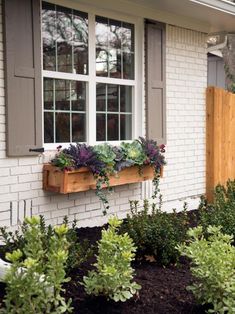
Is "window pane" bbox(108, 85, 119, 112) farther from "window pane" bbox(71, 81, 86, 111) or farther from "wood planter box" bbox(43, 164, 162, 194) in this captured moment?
"wood planter box" bbox(43, 164, 162, 194)

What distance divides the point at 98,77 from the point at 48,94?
72 centimetres

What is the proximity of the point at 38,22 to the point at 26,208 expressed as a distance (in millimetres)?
1782

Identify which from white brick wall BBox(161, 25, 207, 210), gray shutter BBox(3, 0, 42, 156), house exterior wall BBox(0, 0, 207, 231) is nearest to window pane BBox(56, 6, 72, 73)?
gray shutter BBox(3, 0, 42, 156)

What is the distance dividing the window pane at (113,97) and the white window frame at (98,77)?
0.21 feet

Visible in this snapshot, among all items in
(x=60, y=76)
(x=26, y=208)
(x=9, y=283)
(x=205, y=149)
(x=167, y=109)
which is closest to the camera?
(x=9, y=283)

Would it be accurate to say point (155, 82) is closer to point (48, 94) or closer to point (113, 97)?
point (113, 97)

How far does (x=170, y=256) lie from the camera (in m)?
3.80

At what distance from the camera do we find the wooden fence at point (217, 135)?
6617 millimetres

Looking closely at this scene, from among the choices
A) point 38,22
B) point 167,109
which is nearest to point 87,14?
point 38,22

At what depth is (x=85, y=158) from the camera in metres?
4.54

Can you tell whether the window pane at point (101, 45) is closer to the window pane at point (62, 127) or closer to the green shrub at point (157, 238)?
the window pane at point (62, 127)

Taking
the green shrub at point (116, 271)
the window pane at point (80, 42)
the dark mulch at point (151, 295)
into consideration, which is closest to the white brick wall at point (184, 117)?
the window pane at point (80, 42)

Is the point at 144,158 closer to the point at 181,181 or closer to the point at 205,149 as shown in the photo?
the point at 181,181

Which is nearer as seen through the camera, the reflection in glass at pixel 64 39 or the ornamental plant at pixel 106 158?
the ornamental plant at pixel 106 158
